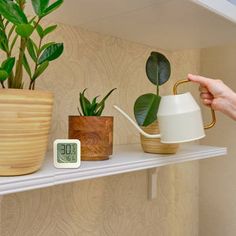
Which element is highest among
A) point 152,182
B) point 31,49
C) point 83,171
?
point 31,49

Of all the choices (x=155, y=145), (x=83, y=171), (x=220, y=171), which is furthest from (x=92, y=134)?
(x=220, y=171)

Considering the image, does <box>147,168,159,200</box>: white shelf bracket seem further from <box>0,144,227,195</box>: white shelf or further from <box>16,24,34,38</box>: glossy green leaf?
<box>16,24,34,38</box>: glossy green leaf

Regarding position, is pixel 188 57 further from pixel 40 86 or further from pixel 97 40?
pixel 40 86

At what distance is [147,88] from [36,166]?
0.68m

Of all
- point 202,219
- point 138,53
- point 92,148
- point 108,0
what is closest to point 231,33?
point 138,53

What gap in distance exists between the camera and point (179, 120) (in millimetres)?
637

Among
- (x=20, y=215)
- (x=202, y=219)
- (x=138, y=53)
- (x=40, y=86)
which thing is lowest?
(x=202, y=219)

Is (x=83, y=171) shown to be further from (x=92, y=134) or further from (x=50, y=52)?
→ (x=50, y=52)

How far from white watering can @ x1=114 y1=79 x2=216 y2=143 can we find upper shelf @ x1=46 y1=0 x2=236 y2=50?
211mm

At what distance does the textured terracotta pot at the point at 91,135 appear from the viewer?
631 millimetres

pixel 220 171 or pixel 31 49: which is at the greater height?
pixel 31 49

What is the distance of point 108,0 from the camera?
65cm

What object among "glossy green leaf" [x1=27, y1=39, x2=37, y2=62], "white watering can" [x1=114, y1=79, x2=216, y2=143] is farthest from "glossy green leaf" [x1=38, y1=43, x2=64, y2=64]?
"white watering can" [x1=114, y1=79, x2=216, y2=143]

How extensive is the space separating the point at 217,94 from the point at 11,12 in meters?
0.51
